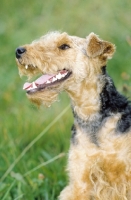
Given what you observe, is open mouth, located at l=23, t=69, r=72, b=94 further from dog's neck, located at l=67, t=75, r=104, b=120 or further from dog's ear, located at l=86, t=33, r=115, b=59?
dog's ear, located at l=86, t=33, r=115, b=59

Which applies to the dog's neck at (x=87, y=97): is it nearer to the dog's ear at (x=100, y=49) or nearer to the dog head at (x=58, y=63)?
the dog head at (x=58, y=63)

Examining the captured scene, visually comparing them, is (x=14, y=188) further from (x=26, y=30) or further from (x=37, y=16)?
(x=37, y=16)

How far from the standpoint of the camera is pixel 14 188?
7176mm

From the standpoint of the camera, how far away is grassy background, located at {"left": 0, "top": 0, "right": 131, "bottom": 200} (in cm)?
728

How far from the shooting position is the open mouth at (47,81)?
6.17 meters

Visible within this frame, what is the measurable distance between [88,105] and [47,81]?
0.53 m

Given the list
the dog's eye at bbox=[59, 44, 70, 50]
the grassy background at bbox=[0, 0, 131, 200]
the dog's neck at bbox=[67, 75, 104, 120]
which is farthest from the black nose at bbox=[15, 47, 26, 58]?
the grassy background at bbox=[0, 0, 131, 200]

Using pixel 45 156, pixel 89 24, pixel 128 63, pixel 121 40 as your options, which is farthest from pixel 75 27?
pixel 45 156

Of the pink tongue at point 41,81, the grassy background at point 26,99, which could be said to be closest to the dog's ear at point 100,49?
the pink tongue at point 41,81

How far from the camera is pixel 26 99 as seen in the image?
34.7 ft

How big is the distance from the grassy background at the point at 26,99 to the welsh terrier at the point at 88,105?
0.94m

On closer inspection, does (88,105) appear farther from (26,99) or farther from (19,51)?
(26,99)

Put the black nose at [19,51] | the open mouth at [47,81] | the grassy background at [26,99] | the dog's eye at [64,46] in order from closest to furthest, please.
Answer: the black nose at [19,51] → the open mouth at [47,81] → the dog's eye at [64,46] → the grassy background at [26,99]

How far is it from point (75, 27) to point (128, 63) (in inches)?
81.6
